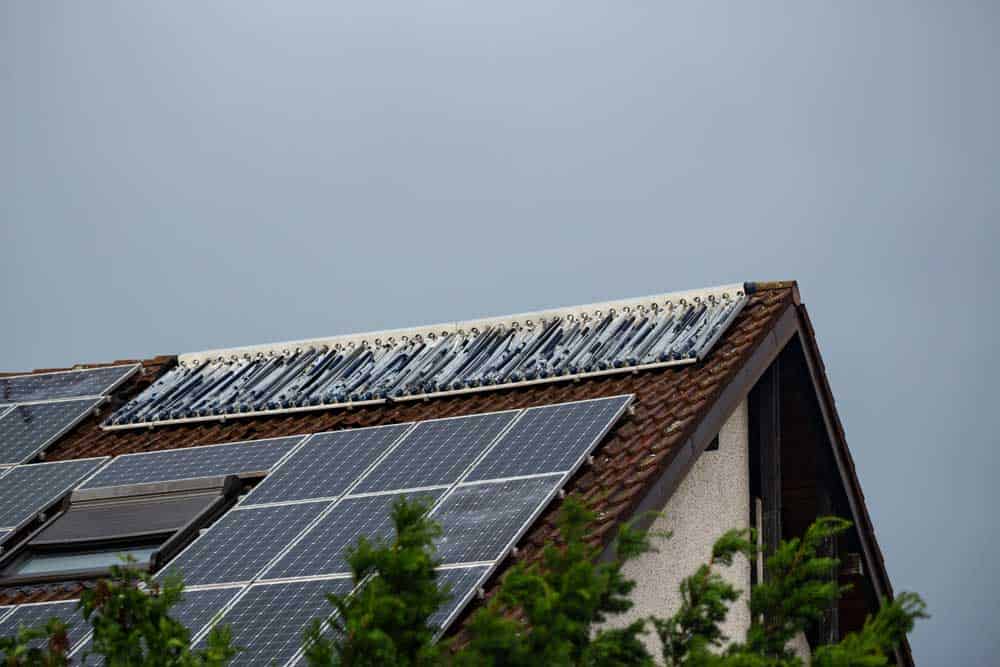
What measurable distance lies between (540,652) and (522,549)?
15.1 ft

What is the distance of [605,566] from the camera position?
11016 millimetres

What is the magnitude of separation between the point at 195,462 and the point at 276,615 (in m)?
4.17

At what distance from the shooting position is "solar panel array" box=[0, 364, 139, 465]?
66.0 feet

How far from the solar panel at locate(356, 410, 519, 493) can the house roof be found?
0.54 m

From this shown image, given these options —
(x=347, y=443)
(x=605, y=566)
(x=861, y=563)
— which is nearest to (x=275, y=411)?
(x=347, y=443)

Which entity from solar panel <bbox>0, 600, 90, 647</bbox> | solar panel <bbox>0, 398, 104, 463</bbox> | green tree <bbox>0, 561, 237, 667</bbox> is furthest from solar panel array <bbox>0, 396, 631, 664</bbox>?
green tree <bbox>0, 561, 237, 667</bbox>

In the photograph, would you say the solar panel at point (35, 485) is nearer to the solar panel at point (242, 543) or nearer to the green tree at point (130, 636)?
the solar panel at point (242, 543)

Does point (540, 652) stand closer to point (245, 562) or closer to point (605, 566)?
point (605, 566)

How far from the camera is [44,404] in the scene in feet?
69.7

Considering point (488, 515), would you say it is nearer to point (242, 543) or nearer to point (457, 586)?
point (457, 586)

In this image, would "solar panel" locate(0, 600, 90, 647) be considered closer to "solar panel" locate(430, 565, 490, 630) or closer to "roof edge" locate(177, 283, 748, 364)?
"solar panel" locate(430, 565, 490, 630)

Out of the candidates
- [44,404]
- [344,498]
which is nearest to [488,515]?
[344,498]

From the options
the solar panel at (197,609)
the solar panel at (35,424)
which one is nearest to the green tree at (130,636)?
the solar panel at (197,609)

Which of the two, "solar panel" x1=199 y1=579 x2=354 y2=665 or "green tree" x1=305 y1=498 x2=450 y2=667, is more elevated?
"solar panel" x1=199 y1=579 x2=354 y2=665
